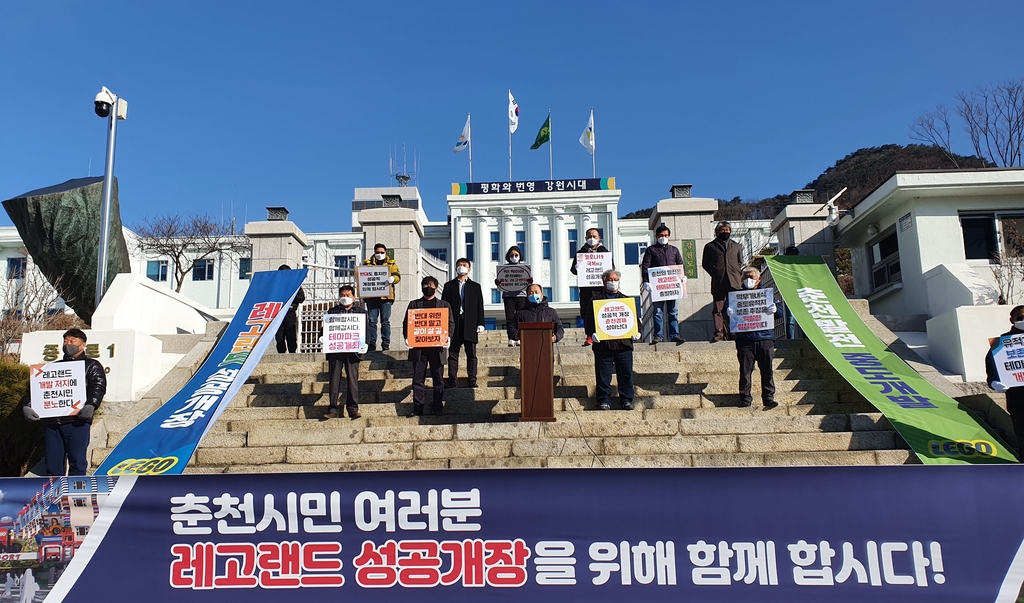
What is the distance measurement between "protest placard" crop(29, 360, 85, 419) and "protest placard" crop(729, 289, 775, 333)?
290 inches

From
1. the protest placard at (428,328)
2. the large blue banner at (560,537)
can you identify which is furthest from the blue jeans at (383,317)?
the large blue banner at (560,537)

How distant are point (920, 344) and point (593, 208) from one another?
124 feet

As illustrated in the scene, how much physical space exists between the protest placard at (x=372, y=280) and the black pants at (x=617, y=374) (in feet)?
13.6

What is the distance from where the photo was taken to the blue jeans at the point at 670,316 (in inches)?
448

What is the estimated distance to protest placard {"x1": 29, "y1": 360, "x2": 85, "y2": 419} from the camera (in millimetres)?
7855

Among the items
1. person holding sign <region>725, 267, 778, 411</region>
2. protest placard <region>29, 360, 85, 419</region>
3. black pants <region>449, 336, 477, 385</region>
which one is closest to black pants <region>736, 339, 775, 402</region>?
person holding sign <region>725, 267, 778, 411</region>

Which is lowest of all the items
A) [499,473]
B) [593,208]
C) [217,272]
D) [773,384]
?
[499,473]

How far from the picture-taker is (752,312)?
9.36 m

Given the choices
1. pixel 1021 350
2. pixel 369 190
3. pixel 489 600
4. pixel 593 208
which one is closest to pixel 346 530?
pixel 489 600

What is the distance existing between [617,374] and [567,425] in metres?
1.16

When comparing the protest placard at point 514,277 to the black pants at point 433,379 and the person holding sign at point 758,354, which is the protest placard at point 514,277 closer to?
the black pants at point 433,379

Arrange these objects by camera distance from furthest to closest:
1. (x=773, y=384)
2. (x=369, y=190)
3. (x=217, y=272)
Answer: (x=369, y=190)
(x=217, y=272)
(x=773, y=384)

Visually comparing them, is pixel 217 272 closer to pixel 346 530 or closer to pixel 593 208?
pixel 593 208

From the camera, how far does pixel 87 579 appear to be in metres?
5.36
